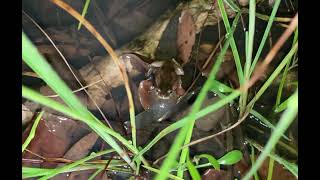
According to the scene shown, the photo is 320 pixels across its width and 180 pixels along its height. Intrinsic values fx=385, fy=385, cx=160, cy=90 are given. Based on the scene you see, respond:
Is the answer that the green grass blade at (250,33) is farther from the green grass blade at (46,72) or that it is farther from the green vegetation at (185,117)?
the green grass blade at (46,72)

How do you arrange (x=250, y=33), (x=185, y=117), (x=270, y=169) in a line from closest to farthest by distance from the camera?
(x=185, y=117), (x=250, y=33), (x=270, y=169)

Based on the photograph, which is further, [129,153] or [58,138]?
[58,138]

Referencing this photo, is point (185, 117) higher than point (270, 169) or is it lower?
higher

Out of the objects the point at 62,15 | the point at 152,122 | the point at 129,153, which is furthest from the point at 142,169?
the point at 62,15

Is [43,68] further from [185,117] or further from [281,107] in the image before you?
[281,107]

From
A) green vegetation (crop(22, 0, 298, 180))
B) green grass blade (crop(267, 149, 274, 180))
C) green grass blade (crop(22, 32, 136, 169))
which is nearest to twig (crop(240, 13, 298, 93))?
green vegetation (crop(22, 0, 298, 180))

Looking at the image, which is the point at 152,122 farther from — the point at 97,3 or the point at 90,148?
the point at 97,3

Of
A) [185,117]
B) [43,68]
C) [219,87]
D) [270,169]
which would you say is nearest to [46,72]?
[43,68]

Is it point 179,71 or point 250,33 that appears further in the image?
point 179,71

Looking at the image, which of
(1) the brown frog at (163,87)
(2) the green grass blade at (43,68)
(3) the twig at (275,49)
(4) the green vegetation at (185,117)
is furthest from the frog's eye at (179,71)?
(3) the twig at (275,49)

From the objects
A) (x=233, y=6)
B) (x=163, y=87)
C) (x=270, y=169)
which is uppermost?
(x=233, y=6)

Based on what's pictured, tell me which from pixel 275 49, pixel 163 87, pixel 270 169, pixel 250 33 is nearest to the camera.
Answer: pixel 275 49
